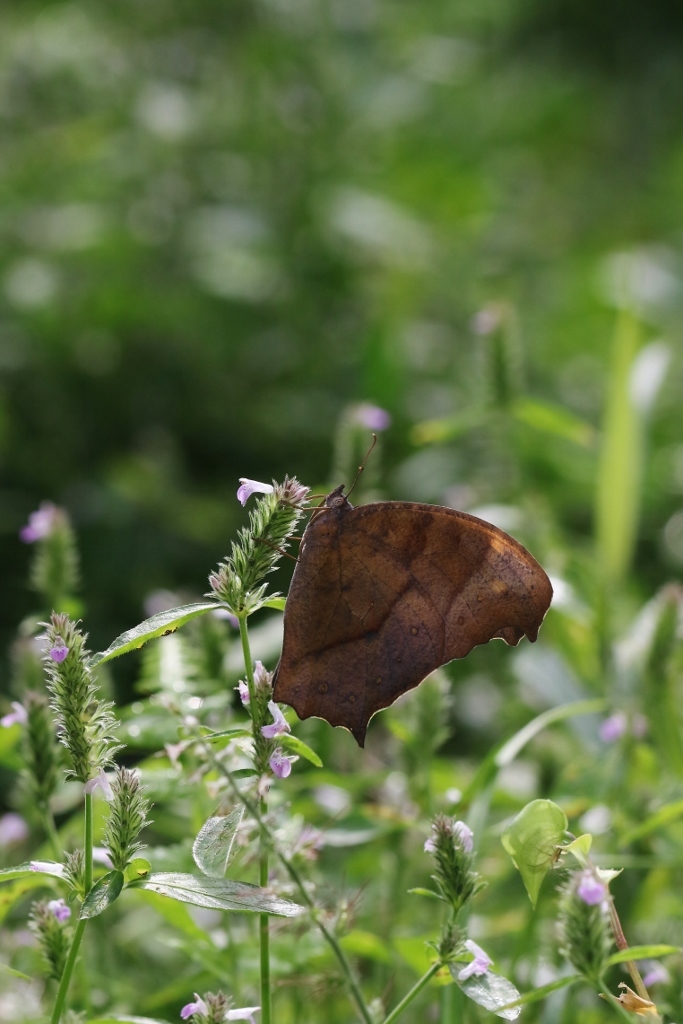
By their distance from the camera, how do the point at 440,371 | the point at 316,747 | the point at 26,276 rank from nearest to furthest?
the point at 316,747 → the point at 26,276 → the point at 440,371

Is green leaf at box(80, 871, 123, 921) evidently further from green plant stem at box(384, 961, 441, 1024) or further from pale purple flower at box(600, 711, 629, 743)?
pale purple flower at box(600, 711, 629, 743)

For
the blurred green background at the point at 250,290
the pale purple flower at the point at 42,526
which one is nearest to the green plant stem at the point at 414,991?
the pale purple flower at the point at 42,526

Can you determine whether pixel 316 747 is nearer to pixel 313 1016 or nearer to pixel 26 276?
pixel 313 1016

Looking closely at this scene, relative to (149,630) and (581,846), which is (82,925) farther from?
(581,846)

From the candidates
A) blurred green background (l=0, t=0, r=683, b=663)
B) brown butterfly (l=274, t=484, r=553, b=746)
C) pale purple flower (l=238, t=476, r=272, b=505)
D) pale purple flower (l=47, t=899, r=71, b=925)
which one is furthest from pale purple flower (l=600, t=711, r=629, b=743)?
blurred green background (l=0, t=0, r=683, b=663)

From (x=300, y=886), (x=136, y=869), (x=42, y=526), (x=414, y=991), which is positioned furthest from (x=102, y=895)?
(x=42, y=526)

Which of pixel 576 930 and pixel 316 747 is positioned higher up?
pixel 316 747

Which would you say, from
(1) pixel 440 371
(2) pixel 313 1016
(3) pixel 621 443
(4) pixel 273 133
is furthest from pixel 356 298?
(2) pixel 313 1016
